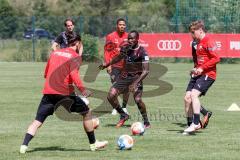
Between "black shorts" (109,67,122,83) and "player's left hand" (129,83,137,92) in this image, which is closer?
"player's left hand" (129,83,137,92)

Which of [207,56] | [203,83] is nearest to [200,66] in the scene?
[207,56]

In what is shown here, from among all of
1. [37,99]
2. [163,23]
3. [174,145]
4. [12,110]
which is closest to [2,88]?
[37,99]

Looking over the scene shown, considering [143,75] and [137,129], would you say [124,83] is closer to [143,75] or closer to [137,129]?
[143,75]

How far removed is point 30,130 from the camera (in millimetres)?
11141

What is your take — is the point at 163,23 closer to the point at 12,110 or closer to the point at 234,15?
the point at 234,15

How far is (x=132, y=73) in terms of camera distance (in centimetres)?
1429

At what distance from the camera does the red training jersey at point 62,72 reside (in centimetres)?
1094

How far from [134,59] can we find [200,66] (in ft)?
4.35

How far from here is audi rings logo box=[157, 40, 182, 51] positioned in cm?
3847

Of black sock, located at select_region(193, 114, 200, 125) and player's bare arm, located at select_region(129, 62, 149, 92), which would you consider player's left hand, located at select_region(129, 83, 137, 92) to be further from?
black sock, located at select_region(193, 114, 200, 125)

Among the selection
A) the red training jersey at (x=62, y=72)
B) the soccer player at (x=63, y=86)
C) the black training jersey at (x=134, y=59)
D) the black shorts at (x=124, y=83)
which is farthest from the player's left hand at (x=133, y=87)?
the red training jersey at (x=62, y=72)

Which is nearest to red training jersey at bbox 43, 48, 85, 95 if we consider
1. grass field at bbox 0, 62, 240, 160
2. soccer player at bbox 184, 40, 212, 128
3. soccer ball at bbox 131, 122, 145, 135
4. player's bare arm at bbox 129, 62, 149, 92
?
grass field at bbox 0, 62, 240, 160

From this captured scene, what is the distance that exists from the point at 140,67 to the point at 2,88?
10.7 m

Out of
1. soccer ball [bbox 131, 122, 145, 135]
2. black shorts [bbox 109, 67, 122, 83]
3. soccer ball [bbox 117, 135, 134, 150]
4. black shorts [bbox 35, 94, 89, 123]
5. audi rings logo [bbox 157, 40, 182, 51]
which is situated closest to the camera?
black shorts [bbox 35, 94, 89, 123]
